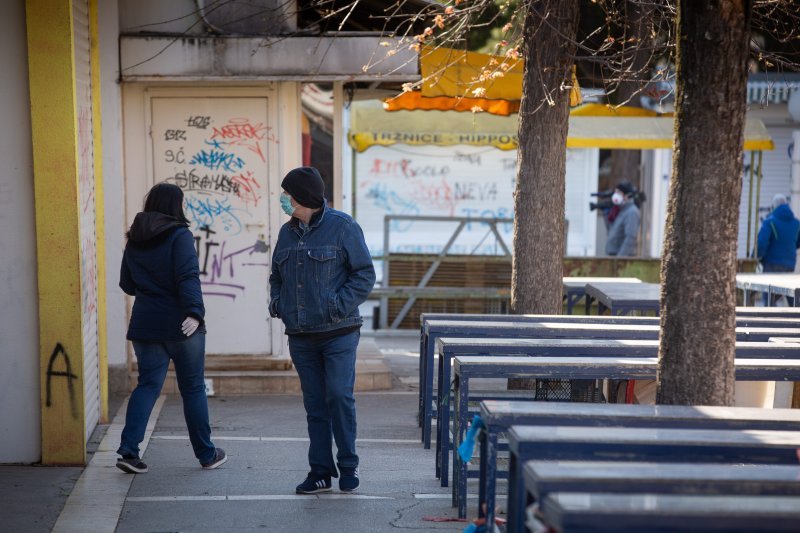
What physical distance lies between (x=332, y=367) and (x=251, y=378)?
11.9 feet

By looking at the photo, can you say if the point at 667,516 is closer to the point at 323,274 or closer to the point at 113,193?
the point at 323,274

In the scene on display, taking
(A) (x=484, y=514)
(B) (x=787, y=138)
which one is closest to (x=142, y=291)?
(A) (x=484, y=514)

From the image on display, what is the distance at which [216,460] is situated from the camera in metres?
6.72

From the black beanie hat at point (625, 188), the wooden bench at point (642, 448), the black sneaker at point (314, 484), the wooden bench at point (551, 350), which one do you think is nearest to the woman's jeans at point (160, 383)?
the black sneaker at point (314, 484)

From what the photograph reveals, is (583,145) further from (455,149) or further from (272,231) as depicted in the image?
(272,231)

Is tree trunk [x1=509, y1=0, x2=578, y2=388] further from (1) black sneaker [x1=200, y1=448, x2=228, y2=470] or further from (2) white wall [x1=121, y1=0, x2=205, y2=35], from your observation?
(1) black sneaker [x1=200, y1=448, x2=228, y2=470]

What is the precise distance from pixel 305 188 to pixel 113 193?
371 centimetres

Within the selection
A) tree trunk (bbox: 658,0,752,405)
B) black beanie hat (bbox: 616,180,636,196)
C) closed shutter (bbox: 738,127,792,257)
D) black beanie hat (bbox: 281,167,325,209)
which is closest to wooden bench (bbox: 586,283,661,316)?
black beanie hat (bbox: 281,167,325,209)

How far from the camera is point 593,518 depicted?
2.96 meters

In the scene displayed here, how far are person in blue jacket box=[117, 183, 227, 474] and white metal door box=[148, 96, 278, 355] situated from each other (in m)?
2.76

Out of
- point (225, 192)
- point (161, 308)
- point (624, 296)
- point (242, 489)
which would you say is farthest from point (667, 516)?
point (225, 192)

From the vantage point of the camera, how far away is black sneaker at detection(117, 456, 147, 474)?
6.48 meters

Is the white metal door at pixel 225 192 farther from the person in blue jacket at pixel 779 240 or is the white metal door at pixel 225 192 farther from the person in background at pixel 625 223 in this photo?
the person in background at pixel 625 223

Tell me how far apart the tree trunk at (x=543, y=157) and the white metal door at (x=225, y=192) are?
2253 mm
